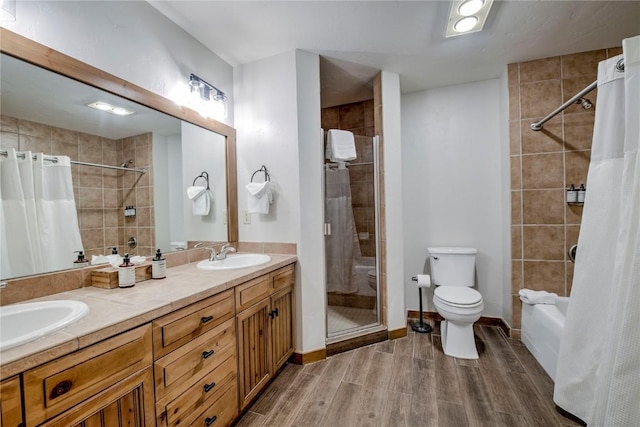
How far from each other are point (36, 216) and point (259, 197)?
1.19 metres

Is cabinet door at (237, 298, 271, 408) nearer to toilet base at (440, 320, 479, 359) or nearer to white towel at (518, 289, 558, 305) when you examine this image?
toilet base at (440, 320, 479, 359)

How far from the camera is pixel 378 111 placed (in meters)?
2.44

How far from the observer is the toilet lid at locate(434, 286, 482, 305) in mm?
2023

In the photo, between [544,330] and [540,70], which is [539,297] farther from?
[540,70]

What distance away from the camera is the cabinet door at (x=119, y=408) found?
2.48ft

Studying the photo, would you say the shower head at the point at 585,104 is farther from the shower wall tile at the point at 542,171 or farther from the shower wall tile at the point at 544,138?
the shower wall tile at the point at 542,171

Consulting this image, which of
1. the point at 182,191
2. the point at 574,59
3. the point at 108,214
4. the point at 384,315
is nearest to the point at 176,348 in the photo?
the point at 108,214

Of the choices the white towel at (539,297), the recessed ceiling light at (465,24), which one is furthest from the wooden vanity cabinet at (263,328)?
the recessed ceiling light at (465,24)

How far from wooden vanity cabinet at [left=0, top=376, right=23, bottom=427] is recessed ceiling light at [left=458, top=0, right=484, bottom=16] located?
8.15ft

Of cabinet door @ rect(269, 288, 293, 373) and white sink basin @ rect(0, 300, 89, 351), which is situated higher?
white sink basin @ rect(0, 300, 89, 351)

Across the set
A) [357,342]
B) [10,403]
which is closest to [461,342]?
[357,342]

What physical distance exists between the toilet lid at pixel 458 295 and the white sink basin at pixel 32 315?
2211mm

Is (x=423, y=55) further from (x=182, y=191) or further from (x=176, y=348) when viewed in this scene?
(x=176, y=348)

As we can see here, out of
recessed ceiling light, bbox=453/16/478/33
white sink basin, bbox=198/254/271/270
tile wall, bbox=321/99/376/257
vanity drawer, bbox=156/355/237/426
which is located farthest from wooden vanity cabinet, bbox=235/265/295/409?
recessed ceiling light, bbox=453/16/478/33
